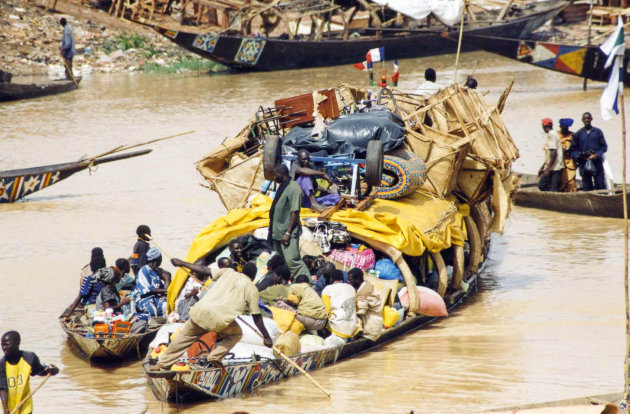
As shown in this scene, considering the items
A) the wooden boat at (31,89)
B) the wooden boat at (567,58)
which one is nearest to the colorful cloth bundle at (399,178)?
the wooden boat at (567,58)

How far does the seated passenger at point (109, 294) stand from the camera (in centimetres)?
783

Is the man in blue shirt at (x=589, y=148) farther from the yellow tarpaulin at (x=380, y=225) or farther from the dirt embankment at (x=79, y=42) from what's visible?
the dirt embankment at (x=79, y=42)

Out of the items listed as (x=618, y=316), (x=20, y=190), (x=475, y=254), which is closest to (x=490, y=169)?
(x=475, y=254)

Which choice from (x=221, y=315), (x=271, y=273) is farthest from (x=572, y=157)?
(x=221, y=315)

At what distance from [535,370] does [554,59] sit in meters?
13.8

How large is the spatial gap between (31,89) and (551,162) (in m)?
13.0

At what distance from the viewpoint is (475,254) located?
948cm

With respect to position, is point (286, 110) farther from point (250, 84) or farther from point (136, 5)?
point (136, 5)

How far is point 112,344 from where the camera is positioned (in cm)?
731

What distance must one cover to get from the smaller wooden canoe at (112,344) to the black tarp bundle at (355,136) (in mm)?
2225

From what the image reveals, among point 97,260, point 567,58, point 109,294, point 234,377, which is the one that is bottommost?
point 234,377

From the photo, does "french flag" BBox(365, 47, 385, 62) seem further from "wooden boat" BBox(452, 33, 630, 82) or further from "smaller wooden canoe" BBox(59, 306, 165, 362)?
"wooden boat" BBox(452, 33, 630, 82)

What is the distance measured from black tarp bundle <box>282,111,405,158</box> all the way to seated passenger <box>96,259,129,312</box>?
2.01m

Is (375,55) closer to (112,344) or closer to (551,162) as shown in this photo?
(551,162)
